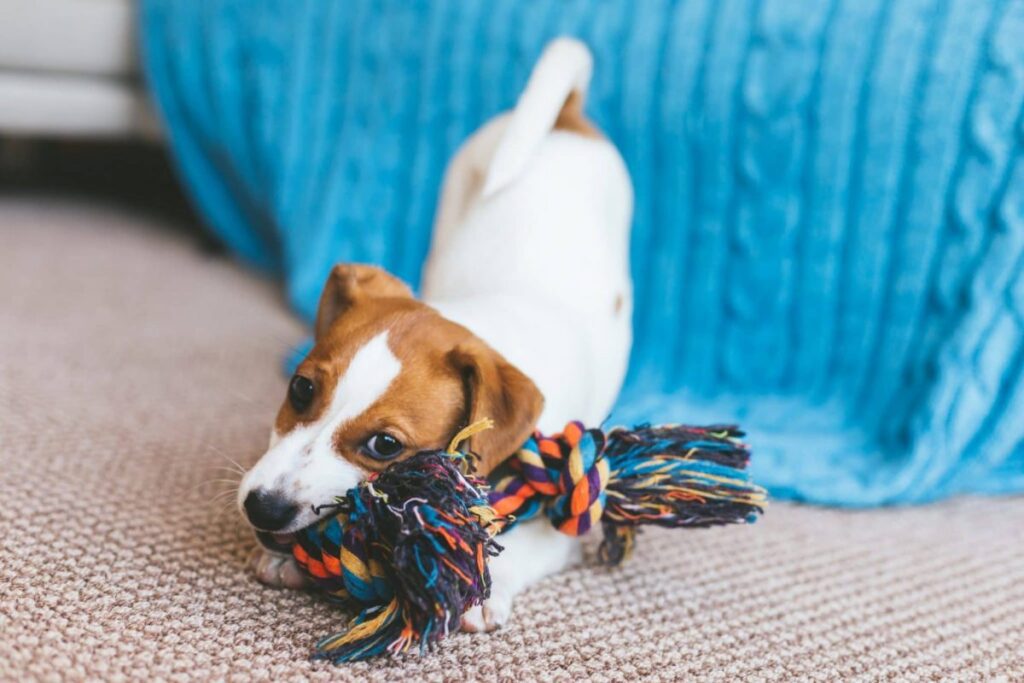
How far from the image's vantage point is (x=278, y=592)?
3.03 ft

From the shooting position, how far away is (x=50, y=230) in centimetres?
248

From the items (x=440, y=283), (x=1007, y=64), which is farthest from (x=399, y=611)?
(x=1007, y=64)

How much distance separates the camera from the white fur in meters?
1.07

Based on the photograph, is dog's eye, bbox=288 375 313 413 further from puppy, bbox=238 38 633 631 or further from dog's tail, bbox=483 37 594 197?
dog's tail, bbox=483 37 594 197

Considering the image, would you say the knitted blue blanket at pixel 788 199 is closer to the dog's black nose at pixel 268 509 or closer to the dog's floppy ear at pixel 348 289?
the dog's floppy ear at pixel 348 289

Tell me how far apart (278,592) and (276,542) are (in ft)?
0.15

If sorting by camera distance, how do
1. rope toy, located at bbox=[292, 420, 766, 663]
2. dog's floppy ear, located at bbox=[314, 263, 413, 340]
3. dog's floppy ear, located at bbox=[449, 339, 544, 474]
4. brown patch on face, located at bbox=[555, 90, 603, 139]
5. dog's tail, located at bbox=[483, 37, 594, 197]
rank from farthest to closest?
brown patch on face, located at bbox=[555, 90, 603, 139] < dog's tail, located at bbox=[483, 37, 594, 197] < dog's floppy ear, located at bbox=[314, 263, 413, 340] < dog's floppy ear, located at bbox=[449, 339, 544, 474] < rope toy, located at bbox=[292, 420, 766, 663]

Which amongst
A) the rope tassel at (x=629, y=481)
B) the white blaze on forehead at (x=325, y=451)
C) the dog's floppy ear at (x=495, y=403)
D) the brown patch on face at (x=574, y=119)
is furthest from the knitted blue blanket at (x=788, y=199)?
the white blaze on forehead at (x=325, y=451)

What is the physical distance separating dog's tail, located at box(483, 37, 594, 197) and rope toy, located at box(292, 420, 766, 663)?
48cm

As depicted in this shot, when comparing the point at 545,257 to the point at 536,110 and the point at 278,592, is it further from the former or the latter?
the point at 278,592

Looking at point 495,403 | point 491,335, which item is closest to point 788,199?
point 491,335

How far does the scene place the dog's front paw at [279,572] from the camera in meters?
0.93

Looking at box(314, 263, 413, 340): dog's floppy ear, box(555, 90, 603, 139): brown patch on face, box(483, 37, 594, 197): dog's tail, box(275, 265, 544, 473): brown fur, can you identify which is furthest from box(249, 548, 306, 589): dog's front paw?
box(555, 90, 603, 139): brown patch on face

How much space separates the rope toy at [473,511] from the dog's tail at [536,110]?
1.56ft
